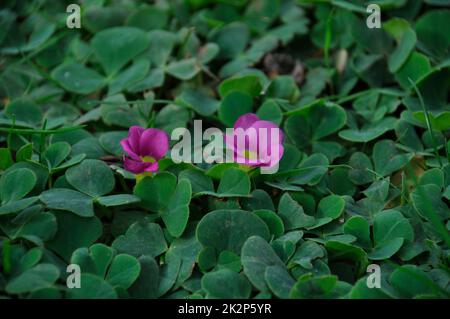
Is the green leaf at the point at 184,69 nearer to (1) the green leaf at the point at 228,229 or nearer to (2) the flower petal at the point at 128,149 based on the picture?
(2) the flower petal at the point at 128,149

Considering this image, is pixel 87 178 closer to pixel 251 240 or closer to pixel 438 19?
pixel 251 240

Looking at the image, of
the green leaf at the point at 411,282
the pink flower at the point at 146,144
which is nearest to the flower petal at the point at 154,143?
A: the pink flower at the point at 146,144

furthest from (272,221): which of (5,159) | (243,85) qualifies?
(5,159)

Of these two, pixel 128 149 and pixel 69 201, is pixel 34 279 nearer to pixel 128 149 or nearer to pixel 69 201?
pixel 69 201

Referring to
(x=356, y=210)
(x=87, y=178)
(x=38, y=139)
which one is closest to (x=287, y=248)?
(x=356, y=210)

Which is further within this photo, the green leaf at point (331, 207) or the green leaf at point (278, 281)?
the green leaf at point (331, 207)
